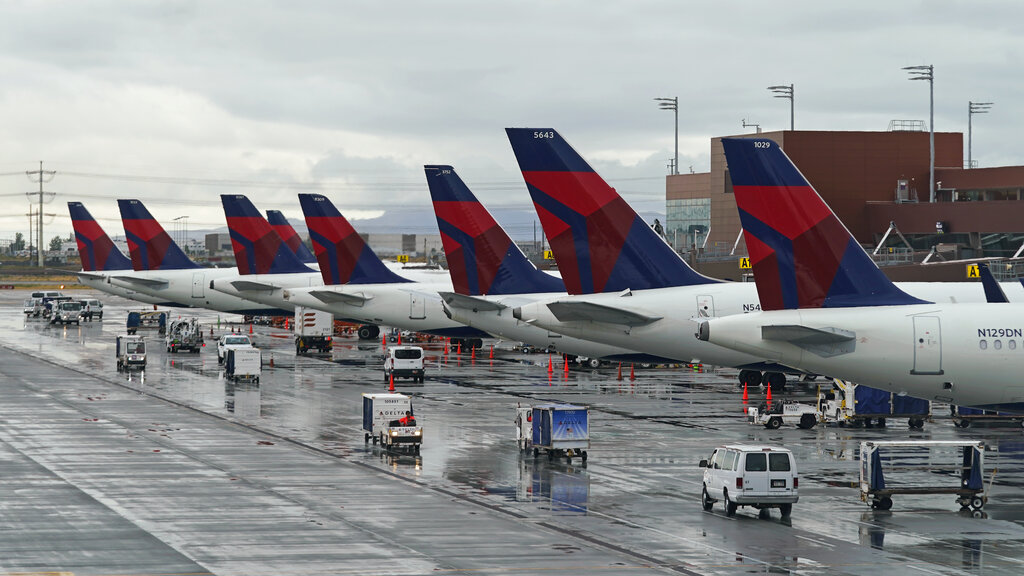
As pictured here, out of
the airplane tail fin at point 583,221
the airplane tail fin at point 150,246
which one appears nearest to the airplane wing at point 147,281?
the airplane tail fin at point 150,246

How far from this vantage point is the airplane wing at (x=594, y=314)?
152 feet

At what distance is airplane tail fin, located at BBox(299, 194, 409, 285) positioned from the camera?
290ft

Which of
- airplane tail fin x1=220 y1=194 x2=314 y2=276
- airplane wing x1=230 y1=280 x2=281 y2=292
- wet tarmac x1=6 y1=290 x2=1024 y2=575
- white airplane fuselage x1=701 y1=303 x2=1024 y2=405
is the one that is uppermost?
airplane tail fin x1=220 y1=194 x2=314 y2=276

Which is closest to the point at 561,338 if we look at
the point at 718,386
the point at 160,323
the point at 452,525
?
the point at 718,386

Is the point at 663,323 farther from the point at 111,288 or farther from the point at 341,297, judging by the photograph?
the point at 111,288

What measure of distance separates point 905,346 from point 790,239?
14.9 feet

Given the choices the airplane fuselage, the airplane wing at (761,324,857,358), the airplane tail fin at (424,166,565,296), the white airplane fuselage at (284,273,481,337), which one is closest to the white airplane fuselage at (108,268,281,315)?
the white airplane fuselage at (284,273,481,337)

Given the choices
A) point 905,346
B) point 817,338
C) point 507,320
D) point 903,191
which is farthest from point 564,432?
point 903,191

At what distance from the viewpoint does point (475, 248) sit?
67938 mm

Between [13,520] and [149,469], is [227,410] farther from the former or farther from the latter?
[13,520]

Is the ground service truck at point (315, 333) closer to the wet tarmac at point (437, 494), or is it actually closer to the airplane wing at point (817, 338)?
the wet tarmac at point (437, 494)

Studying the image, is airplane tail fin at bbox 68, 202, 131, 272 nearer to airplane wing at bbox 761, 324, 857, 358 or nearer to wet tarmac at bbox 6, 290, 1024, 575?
wet tarmac at bbox 6, 290, 1024, 575

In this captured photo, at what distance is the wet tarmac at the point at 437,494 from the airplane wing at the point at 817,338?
4.07 m

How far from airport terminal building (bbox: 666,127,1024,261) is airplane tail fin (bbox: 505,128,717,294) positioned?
7014 cm
